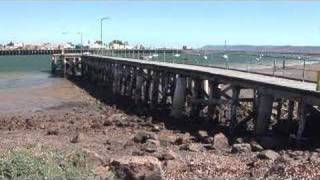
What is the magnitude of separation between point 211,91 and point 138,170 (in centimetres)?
1347

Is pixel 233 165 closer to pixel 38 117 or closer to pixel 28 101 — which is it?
pixel 38 117

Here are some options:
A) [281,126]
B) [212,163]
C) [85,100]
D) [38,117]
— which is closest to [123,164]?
[212,163]

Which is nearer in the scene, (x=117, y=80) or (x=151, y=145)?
(x=151, y=145)

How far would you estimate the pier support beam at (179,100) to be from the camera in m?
27.3

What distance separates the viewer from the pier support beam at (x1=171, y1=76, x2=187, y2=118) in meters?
27.3

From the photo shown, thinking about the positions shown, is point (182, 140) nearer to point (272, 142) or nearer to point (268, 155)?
point (272, 142)

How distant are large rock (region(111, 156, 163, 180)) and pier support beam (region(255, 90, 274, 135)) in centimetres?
825

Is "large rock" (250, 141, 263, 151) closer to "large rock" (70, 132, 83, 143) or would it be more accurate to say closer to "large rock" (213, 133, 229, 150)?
"large rock" (213, 133, 229, 150)

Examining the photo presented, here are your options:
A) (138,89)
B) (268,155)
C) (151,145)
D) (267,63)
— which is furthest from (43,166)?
(267,63)

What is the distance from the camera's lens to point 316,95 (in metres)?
17.7

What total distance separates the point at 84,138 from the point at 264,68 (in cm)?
1606

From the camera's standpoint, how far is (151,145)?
59.0 ft

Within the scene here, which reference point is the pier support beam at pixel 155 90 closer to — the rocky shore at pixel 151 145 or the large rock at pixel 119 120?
the rocky shore at pixel 151 145

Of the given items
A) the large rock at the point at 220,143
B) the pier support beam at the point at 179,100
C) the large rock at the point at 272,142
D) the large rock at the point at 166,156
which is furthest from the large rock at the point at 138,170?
the pier support beam at the point at 179,100
